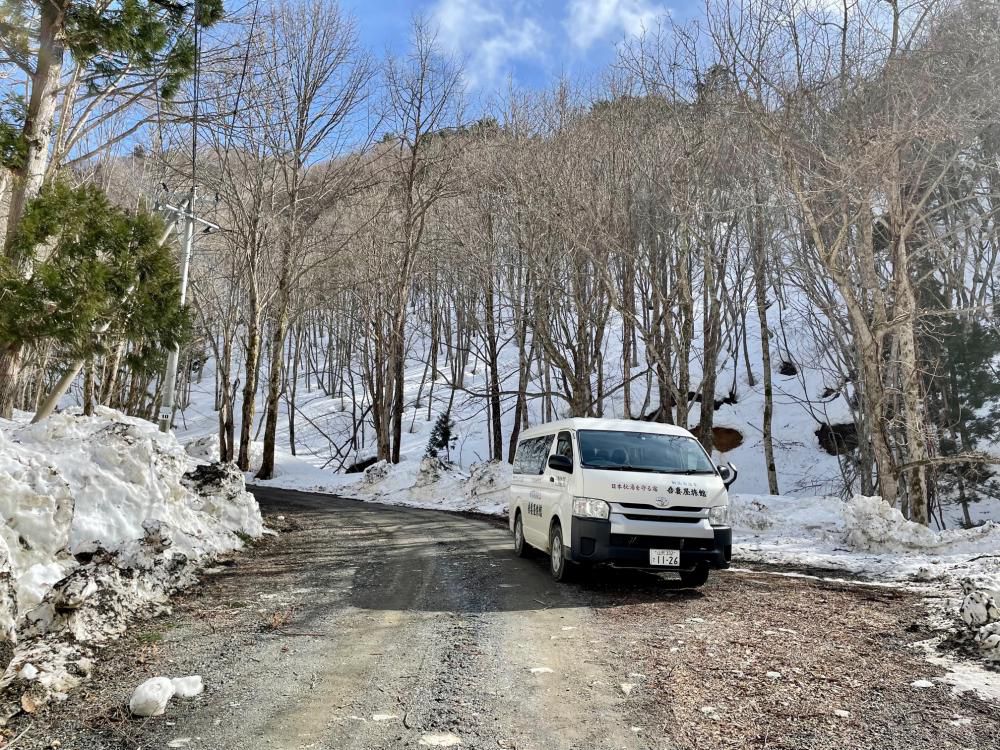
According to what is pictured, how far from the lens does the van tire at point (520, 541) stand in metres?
10.1

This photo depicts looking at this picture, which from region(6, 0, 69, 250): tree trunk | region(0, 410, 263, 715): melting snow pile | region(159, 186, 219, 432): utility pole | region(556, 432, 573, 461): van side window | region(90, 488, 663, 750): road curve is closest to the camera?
region(90, 488, 663, 750): road curve

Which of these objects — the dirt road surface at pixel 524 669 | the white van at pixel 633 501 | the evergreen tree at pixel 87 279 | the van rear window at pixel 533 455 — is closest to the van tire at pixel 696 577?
the white van at pixel 633 501

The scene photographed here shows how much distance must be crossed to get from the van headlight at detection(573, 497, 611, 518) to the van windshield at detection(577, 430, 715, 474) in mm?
529

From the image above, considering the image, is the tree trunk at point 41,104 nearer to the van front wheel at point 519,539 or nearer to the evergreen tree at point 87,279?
the evergreen tree at point 87,279

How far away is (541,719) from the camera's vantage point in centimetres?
386

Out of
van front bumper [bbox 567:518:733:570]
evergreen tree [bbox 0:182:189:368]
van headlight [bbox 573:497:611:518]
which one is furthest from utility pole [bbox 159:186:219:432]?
van front bumper [bbox 567:518:733:570]

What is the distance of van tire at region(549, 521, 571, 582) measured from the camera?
790 centimetres

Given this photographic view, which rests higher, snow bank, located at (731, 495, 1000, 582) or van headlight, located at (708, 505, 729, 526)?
van headlight, located at (708, 505, 729, 526)

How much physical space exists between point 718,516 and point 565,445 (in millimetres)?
2127

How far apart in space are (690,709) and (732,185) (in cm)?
1654

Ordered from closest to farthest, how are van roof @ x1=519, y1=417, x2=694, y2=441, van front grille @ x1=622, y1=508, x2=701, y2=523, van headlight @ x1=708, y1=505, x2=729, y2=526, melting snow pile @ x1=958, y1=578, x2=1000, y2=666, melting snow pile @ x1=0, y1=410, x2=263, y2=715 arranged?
melting snow pile @ x1=0, y1=410, x2=263, y2=715 → melting snow pile @ x1=958, y1=578, x2=1000, y2=666 → van front grille @ x1=622, y1=508, x2=701, y2=523 → van headlight @ x1=708, y1=505, x2=729, y2=526 → van roof @ x1=519, y1=417, x2=694, y2=441

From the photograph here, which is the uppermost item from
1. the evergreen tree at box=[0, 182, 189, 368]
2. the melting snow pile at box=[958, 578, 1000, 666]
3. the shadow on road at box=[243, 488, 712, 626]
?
the evergreen tree at box=[0, 182, 189, 368]

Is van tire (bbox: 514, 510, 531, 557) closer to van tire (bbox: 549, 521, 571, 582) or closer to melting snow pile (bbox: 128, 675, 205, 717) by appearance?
van tire (bbox: 549, 521, 571, 582)

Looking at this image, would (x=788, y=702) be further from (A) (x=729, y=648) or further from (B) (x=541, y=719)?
(B) (x=541, y=719)
